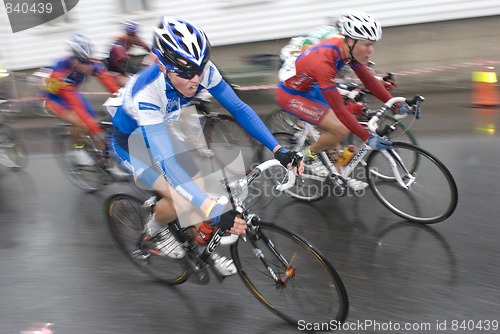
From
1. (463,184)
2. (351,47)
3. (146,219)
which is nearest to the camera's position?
(146,219)

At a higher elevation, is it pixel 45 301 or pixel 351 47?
pixel 351 47

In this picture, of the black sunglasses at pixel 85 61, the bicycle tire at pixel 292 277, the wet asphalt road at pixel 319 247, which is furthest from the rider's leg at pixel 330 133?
the black sunglasses at pixel 85 61

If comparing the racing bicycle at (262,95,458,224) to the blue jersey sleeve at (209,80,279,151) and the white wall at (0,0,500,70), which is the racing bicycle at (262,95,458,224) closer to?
the blue jersey sleeve at (209,80,279,151)

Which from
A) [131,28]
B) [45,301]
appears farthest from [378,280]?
[131,28]

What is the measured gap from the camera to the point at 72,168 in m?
6.30

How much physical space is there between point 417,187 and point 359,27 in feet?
5.94

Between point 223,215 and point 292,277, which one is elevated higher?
point 223,215

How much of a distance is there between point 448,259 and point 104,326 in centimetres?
312

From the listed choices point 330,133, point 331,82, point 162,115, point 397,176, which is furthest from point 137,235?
point 397,176

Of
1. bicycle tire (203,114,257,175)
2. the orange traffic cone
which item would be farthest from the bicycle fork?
the orange traffic cone

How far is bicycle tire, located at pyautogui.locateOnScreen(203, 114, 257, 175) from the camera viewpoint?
6.24 m

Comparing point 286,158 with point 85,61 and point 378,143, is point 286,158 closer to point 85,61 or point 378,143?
point 378,143

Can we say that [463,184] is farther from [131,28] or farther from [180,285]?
[131,28]

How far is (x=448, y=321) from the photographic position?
332 cm
